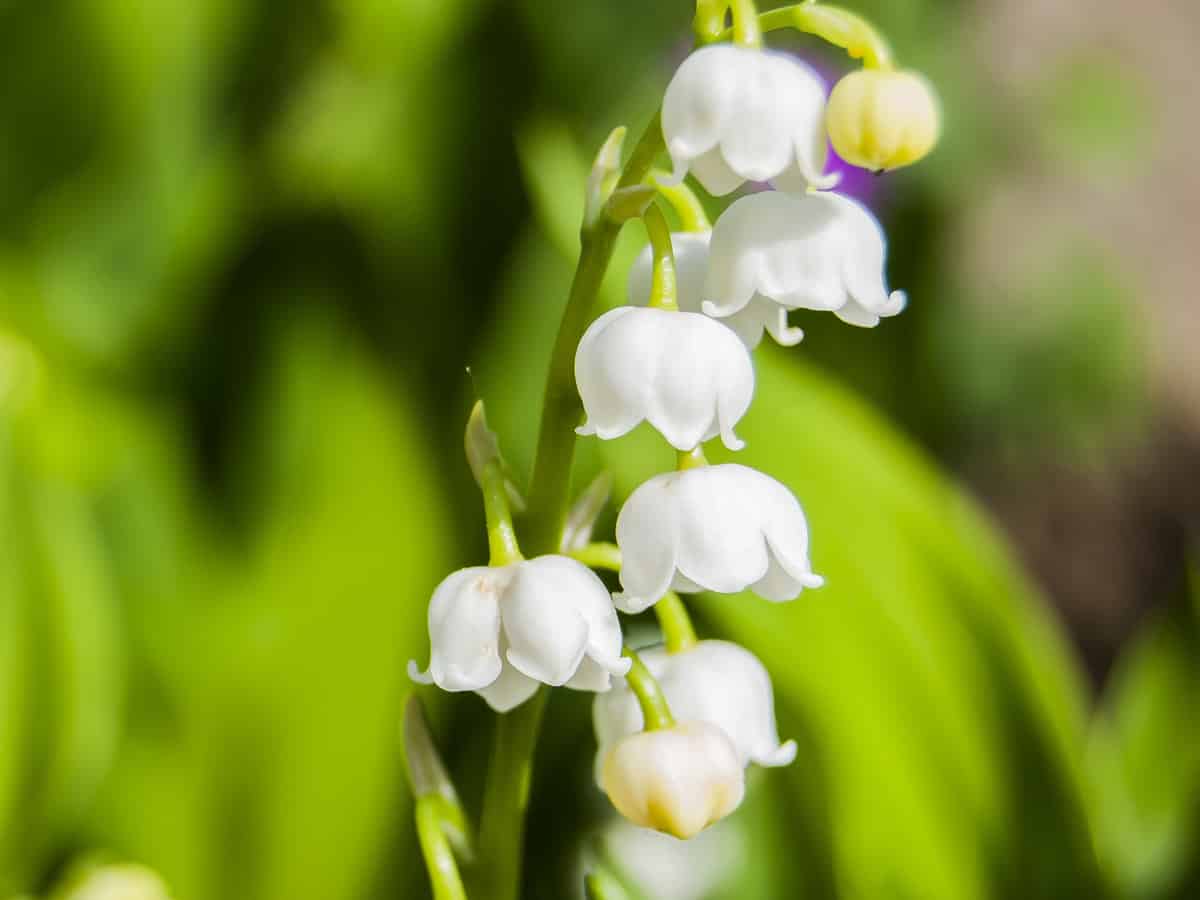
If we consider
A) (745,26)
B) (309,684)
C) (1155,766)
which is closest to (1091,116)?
(1155,766)

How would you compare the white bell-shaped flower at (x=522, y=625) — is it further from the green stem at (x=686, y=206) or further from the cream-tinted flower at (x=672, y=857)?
the cream-tinted flower at (x=672, y=857)

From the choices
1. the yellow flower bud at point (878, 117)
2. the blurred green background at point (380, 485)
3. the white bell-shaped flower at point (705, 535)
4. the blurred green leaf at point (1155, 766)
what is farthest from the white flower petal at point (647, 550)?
the blurred green leaf at point (1155, 766)

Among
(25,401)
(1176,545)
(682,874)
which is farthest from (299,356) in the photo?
(1176,545)

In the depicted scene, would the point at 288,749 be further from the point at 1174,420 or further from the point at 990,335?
the point at 1174,420

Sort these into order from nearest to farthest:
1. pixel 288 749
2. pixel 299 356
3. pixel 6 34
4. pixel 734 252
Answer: pixel 734 252
pixel 288 749
pixel 299 356
pixel 6 34

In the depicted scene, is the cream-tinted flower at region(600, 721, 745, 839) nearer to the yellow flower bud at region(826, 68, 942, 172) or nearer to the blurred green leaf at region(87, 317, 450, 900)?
the yellow flower bud at region(826, 68, 942, 172)

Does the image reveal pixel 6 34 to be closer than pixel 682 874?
No

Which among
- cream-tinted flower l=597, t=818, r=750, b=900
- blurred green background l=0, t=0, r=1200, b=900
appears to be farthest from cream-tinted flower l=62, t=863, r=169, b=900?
cream-tinted flower l=597, t=818, r=750, b=900
